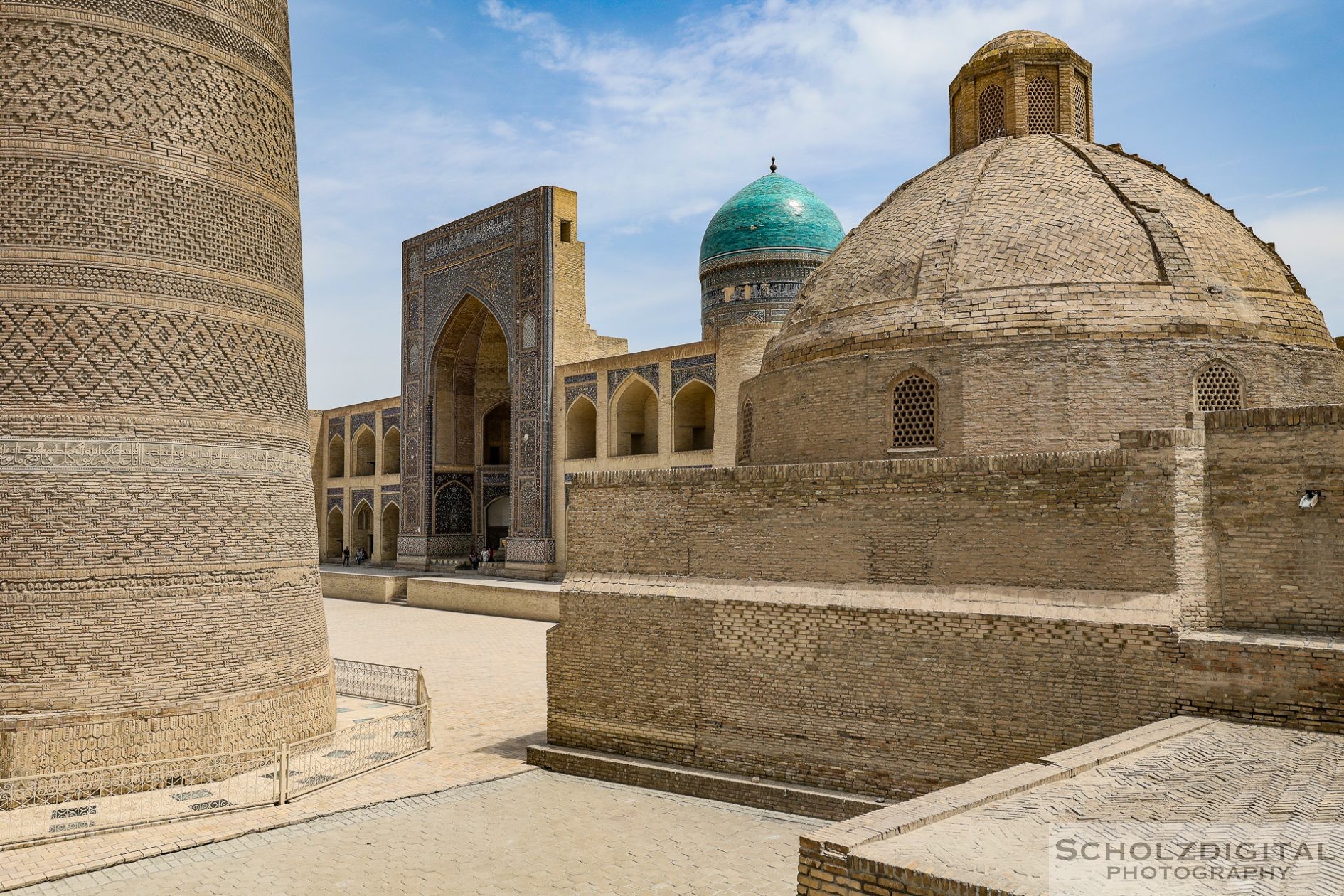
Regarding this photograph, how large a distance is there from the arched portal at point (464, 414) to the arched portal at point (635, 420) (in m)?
3.86

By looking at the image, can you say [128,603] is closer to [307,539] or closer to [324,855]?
[307,539]

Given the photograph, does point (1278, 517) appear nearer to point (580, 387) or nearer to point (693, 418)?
point (693, 418)

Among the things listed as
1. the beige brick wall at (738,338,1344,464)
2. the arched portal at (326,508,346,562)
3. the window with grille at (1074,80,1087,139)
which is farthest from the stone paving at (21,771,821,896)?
the arched portal at (326,508,346,562)

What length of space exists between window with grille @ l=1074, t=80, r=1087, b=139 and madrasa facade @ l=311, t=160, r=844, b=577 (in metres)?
7.67

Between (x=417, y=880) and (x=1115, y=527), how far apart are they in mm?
4693

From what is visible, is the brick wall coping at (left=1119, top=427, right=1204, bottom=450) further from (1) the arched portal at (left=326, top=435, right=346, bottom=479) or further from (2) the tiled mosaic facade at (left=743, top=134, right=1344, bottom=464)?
(1) the arched portal at (left=326, top=435, right=346, bottom=479)

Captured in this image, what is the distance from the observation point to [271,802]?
292 inches

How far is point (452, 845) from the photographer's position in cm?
660

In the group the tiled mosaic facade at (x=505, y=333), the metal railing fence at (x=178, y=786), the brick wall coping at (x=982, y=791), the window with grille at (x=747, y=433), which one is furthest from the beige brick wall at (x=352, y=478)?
the brick wall coping at (x=982, y=791)

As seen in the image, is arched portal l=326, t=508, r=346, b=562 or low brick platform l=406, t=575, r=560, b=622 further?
arched portal l=326, t=508, r=346, b=562

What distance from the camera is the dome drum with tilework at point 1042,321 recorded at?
26.1 ft

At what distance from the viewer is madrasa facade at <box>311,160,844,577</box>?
20.4 meters

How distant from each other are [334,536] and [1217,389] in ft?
86.7

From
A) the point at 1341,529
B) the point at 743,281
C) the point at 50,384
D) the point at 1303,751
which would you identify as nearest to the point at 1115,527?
the point at 1341,529
